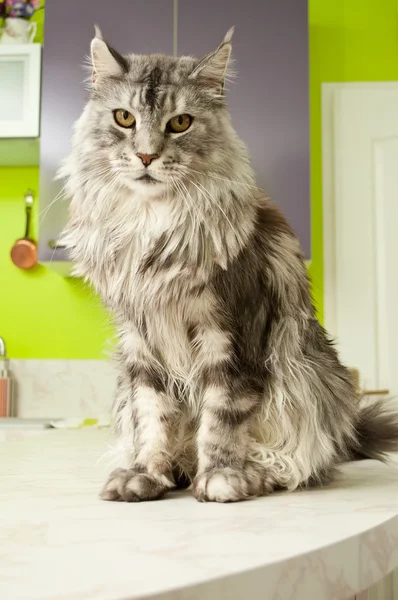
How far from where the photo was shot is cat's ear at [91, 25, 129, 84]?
0.96 meters

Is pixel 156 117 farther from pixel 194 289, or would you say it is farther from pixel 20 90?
pixel 20 90

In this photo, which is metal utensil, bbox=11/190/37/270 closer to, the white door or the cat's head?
the white door

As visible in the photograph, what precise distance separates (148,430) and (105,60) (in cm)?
52

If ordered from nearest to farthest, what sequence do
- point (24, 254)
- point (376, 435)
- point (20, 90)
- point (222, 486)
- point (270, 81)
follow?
point (222, 486), point (376, 435), point (270, 81), point (20, 90), point (24, 254)

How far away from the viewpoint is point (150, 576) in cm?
48

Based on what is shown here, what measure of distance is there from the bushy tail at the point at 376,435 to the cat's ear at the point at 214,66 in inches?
24.2

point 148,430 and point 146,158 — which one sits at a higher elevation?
point 146,158

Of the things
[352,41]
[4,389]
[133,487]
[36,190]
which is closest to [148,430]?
[133,487]

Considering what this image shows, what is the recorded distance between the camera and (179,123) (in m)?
0.94

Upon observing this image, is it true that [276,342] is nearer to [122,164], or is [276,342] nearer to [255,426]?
[255,426]

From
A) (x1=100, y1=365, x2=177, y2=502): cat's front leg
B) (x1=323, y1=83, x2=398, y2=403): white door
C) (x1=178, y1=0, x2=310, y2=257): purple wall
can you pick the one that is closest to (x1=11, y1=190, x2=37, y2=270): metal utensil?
(x1=178, y1=0, x2=310, y2=257): purple wall

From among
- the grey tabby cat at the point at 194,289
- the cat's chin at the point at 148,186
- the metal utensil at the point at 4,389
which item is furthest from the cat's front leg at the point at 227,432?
the metal utensil at the point at 4,389

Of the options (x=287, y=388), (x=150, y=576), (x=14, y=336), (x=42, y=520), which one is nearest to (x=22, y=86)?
(x=14, y=336)

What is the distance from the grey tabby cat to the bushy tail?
7.7 inches
